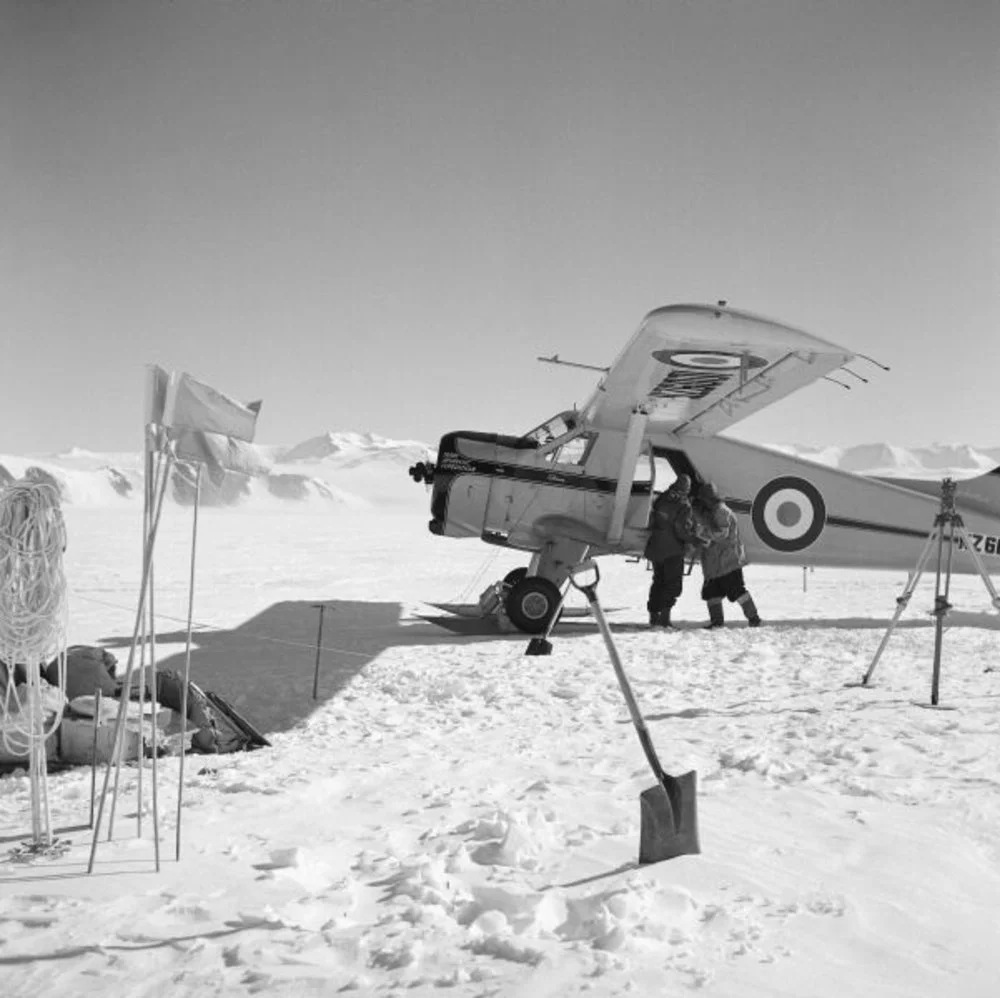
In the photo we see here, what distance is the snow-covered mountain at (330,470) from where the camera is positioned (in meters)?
61.4

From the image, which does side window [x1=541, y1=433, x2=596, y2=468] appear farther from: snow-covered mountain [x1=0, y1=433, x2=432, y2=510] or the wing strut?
snow-covered mountain [x1=0, y1=433, x2=432, y2=510]

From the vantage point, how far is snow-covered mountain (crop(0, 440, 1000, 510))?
6144 cm

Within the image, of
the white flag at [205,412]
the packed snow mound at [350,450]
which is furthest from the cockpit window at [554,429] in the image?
the packed snow mound at [350,450]

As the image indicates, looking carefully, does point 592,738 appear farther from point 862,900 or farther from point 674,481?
point 674,481

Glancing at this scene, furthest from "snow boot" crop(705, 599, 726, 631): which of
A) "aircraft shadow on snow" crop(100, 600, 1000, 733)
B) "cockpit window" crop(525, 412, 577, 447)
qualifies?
"cockpit window" crop(525, 412, 577, 447)

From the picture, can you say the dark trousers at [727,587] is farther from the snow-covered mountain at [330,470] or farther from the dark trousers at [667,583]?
the snow-covered mountain at [330,470]

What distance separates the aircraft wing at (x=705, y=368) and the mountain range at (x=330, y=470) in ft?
13.0

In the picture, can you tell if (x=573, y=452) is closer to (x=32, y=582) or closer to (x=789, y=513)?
(x=789, y=513)

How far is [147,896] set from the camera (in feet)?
9.19

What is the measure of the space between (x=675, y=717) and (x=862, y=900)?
2.77 m

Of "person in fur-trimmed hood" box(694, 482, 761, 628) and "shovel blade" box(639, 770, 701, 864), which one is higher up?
"person in fur-trimmed hood" box(694, 482, 761, 628)

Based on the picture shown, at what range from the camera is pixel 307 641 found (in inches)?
365

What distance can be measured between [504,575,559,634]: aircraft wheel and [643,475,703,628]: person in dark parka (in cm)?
120

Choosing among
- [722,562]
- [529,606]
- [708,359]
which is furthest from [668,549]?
[708,359]
